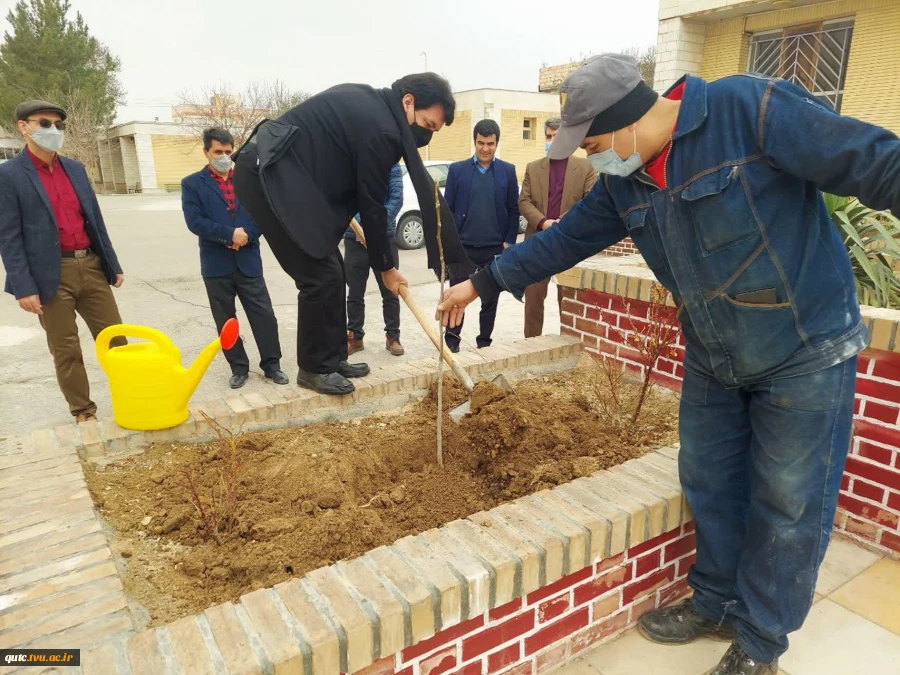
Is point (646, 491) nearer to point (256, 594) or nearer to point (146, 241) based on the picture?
point (256, 594)

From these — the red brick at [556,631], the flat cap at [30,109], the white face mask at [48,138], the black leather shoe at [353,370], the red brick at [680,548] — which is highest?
the flat cap at [30,109]

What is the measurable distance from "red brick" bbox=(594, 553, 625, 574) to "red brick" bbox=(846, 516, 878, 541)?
3.71ft

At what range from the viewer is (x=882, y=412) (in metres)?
2.24

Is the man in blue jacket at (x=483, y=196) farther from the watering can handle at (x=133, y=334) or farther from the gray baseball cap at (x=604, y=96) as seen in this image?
the gray baseball cap at (x=604, y=96)

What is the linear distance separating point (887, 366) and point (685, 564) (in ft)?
3.43

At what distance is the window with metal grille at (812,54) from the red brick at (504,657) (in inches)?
403

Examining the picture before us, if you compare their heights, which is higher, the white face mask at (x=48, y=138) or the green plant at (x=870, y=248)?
the white face mask at (x=48, y=138)

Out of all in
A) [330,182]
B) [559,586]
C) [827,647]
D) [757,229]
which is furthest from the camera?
[330,182]

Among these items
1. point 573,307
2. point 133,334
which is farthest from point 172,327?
point 573,307

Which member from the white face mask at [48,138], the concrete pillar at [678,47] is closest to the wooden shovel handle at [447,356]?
the white face mask at [48,138]

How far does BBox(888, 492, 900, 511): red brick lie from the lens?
88.2 inches

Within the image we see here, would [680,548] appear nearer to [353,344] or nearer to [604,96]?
[604,96]

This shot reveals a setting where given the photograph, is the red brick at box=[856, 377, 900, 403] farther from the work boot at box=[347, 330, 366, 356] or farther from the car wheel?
the car wheel

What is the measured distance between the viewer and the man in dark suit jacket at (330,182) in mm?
2787
